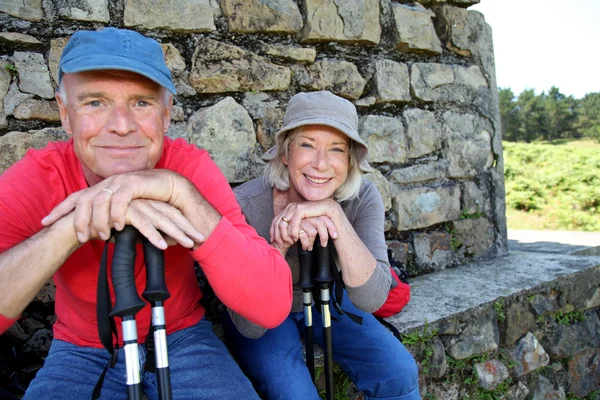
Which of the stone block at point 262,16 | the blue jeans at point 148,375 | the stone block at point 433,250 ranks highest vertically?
the stone block at point 262,16

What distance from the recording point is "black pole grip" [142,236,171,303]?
1229 mm


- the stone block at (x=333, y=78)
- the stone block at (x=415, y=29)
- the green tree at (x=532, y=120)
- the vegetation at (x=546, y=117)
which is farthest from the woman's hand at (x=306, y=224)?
the green tree at (x=532, y=120)

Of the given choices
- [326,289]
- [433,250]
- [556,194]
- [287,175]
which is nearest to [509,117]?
[556,194]

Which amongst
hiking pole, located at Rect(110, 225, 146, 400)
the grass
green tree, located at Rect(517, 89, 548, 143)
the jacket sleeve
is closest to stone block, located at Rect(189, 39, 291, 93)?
the jacket sleeve

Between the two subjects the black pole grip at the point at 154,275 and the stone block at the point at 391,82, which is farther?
the stone block at the point at 391,82

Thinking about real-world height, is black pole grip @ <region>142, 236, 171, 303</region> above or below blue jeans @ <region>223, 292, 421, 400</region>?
above

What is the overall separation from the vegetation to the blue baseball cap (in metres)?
39.3

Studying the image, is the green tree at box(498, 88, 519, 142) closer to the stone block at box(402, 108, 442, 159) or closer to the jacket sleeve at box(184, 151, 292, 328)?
the stone block at box(402, 108, 442, 159)

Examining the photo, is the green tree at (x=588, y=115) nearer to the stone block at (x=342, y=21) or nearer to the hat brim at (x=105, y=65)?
the stone block at (x=342, y=21)

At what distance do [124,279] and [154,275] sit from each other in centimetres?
7

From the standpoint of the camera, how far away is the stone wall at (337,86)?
2.08m

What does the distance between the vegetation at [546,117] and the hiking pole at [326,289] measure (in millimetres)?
38759

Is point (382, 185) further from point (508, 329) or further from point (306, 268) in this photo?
point (306, 268)

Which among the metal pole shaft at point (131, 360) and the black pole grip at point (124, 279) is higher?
the black pole grip at point (124, 279)
